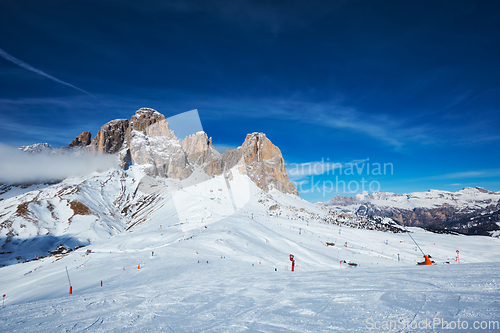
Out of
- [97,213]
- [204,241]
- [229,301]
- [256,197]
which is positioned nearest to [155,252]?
[204,241]

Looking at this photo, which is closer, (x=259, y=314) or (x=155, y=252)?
(x=259, y=314)

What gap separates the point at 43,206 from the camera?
183625 mm

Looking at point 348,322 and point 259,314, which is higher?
point 348,322

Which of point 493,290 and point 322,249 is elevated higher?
point 493,290

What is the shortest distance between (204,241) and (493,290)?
139 ft

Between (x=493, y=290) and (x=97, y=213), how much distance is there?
21227 centimetres

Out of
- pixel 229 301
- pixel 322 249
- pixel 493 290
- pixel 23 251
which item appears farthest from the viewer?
pixel 23 251

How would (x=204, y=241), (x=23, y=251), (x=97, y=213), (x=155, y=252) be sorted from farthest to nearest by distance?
(x=97, y=213) → (x=23, y=251) → (x=204, y=241) → (x=155, y=252)

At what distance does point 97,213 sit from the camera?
594 feet

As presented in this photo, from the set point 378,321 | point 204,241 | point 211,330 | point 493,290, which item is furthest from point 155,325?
point 204,241

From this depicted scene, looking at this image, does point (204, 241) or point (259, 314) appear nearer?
point (259, 314)

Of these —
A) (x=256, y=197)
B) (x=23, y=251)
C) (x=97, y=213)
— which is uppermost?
(x=256, y=197)

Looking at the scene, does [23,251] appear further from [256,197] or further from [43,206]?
[256,197]

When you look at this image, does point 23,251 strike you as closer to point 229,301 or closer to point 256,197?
point 256,197
